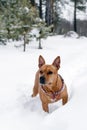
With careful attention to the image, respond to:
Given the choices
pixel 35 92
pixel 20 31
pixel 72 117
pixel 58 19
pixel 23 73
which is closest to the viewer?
pixel 72 117

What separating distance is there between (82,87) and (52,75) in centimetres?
80

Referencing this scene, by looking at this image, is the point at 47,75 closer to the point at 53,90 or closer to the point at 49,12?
the point at 53,90

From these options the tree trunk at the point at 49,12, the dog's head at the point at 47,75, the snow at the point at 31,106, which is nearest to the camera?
the snow at the point at 31,106

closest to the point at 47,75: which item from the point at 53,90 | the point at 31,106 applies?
the point at 53,90

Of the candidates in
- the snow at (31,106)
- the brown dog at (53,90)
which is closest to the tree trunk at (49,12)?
the snow at (31,106)

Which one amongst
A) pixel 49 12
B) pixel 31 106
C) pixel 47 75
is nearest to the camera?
pixel 47 75

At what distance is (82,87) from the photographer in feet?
24.8

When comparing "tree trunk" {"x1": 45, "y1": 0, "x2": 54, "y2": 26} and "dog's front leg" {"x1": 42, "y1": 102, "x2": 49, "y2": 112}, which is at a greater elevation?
"dog's front leg" {"x1": 42, "y1": 102, "x2": 49, "y2": 112}

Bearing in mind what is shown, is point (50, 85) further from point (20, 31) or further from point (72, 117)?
point (20, 31)

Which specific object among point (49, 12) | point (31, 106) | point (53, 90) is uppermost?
point (53, 90)

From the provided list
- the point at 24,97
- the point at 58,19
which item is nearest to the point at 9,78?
the point at 24,97

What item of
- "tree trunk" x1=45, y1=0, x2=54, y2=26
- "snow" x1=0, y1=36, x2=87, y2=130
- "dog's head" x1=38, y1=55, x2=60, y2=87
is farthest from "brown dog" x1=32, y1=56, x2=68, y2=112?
"tree trunk" x1=45, y1=0, x2=54, y2=26

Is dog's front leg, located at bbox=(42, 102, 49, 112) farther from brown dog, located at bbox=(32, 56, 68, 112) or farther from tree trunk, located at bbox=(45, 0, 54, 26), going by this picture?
tree trunk, located at bbox=(45, 0, 54, 26)

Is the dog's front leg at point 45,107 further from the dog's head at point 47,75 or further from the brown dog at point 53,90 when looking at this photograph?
the dog's head at point 47,75
